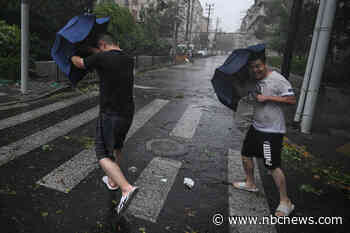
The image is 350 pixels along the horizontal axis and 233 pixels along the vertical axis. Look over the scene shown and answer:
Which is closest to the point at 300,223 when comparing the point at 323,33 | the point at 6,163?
the point at 6,163

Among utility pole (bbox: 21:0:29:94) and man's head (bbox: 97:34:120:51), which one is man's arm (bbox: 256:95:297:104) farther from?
utility pole (bbox: 21:0:29:94)

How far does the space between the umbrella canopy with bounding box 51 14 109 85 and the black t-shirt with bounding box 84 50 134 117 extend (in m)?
0.21

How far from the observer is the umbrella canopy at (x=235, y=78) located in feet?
10.0

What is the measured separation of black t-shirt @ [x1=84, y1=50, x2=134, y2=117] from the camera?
2854 millimetres

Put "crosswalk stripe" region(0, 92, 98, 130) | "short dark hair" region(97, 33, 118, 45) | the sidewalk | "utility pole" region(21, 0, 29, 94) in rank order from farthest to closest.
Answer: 1. "utility pole" region(21, 0, 29, 94)
2. the sidewalk
3. "crosswalk stripe" region(0, 92, 98, 130)
4. "short dark hair" region(97, 33, 118, 45)

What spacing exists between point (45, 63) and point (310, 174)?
12515 millimetres

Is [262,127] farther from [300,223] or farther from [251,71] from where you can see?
[300,223]

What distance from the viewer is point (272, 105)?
11.0ft

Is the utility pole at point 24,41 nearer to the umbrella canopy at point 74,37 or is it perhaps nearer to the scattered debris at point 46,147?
the scattered debris at point 46,147

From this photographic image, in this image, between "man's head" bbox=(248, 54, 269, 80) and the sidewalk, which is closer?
"man's head" bbox=(248, 54, 269, 80)

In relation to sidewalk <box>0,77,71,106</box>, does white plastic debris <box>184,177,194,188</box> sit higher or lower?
lower

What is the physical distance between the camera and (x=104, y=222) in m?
3.06

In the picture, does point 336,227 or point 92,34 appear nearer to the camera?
point 92,34

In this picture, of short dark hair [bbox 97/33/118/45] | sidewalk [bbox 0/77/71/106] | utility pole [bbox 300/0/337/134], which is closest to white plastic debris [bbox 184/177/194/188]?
short dark hair [bbox 97/33/118/45]
